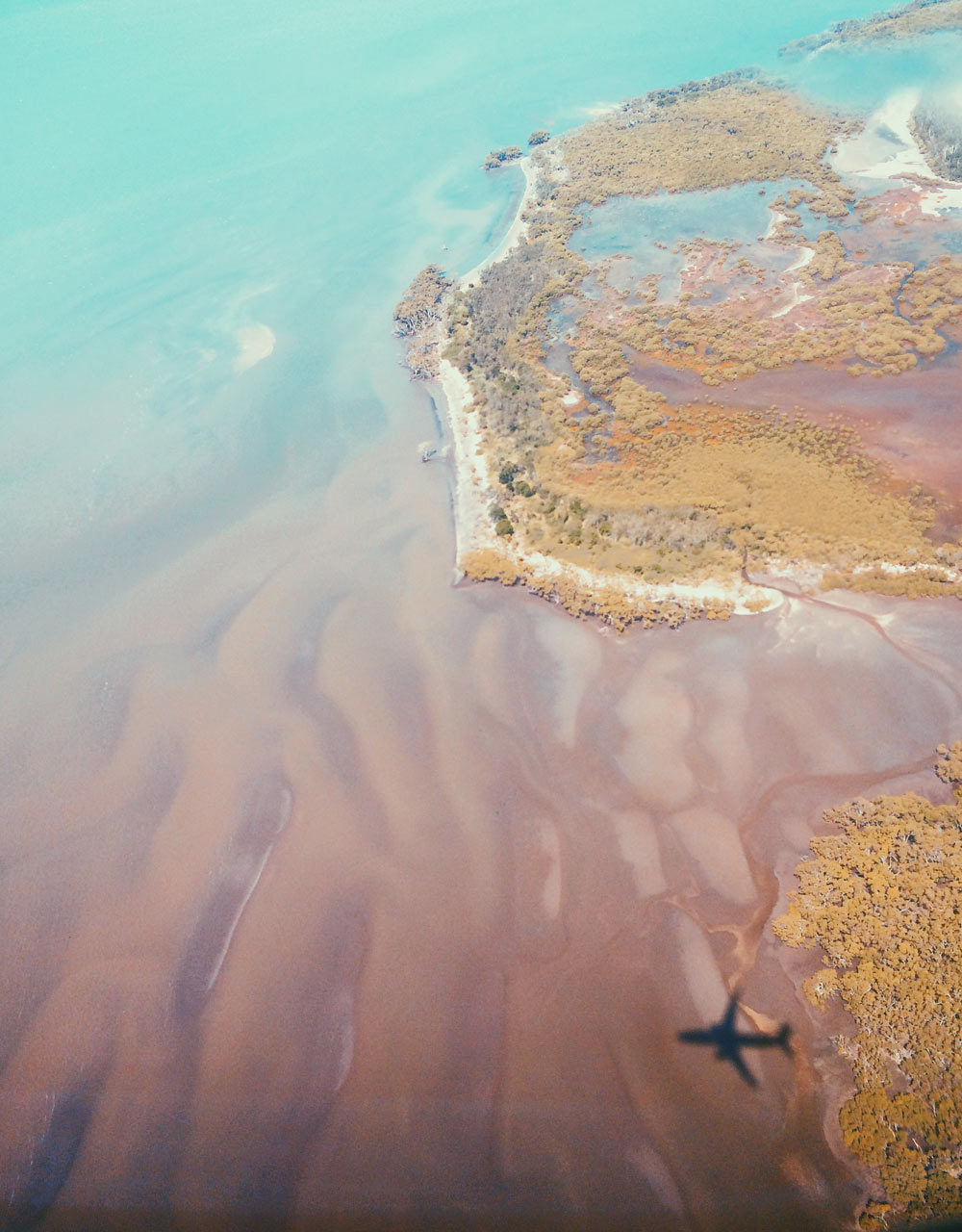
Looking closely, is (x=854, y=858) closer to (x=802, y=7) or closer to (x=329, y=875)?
(x=329, y=875)

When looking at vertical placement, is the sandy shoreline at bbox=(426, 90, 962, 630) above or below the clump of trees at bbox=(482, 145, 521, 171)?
below

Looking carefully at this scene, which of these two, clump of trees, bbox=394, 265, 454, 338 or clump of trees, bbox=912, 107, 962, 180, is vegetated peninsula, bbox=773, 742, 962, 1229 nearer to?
clump of trees, bbox=394, 265, 454, 338

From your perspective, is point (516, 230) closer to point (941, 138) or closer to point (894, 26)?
point (941, 138)

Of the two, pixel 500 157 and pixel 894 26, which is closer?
pixel 500 157

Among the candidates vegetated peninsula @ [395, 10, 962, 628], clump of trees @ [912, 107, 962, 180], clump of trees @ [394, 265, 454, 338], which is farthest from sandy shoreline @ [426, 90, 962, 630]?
clump of trees @ [912, 107, 962, 180]

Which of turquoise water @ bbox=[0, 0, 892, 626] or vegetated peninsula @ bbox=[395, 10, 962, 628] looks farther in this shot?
turquoise water @ bbox=[0, 0, 892, 626]

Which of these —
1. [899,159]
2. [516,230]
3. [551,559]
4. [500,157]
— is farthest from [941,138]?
[551,559]

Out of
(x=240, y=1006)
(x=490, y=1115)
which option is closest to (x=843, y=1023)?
(x=490, y=1115)
